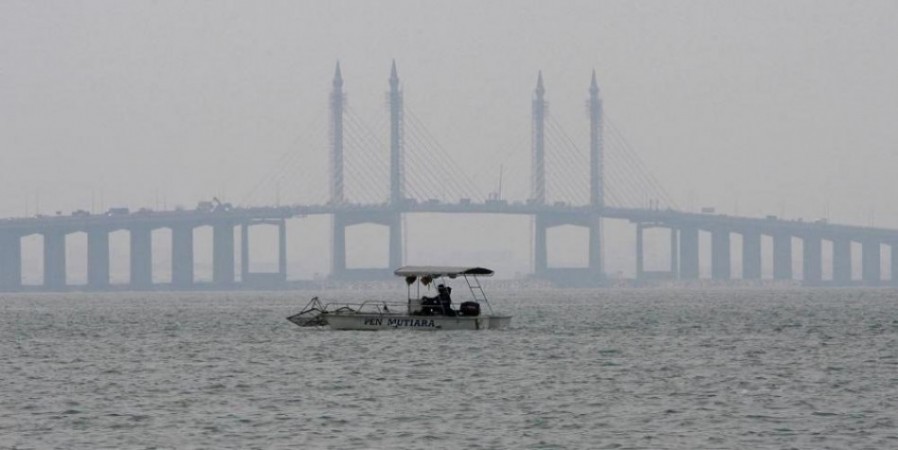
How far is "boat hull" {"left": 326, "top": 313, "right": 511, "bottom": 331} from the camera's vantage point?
194ft

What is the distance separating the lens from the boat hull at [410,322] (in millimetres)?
A: 59281

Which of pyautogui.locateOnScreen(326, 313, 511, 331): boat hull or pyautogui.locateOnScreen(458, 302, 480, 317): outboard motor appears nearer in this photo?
pyautogui.locateOnScreen(326, 313, 511, 331): boat hull

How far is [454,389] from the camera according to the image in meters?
40.0

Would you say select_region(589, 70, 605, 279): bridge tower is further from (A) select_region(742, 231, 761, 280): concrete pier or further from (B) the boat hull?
(B) the boat hull

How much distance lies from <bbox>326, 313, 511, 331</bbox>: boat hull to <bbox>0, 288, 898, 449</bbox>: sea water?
350 millimetres

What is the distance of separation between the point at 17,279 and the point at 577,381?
149772 mm

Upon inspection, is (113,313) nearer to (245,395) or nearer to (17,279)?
(245,395)

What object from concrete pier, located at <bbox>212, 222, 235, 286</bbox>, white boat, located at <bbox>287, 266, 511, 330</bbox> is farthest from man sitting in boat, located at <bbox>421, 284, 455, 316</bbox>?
concrete pier, located at <bbox>212, 222, 235, 286</bbox>

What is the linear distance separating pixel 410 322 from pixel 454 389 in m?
19.9

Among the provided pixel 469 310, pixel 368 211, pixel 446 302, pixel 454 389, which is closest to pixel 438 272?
pixel 446 302

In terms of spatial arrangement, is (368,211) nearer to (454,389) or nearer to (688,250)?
(688,250)

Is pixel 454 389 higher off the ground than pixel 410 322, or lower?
lower

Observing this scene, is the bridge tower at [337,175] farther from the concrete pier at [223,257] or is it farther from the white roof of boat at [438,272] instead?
the white roof of boat at [438,272]

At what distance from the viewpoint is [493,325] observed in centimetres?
6125
